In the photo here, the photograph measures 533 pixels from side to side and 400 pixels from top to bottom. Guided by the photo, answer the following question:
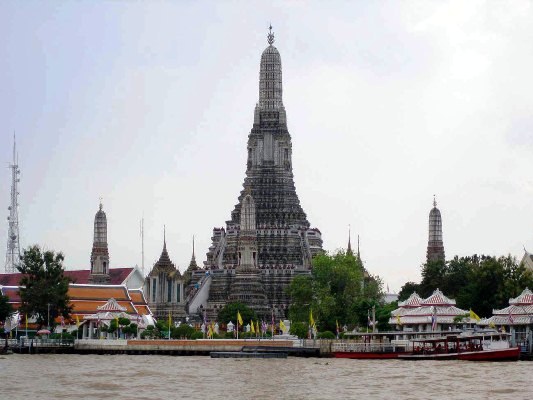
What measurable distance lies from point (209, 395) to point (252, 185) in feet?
291

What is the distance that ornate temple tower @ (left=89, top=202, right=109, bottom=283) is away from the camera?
6102 inches

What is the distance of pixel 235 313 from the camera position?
13650 cm

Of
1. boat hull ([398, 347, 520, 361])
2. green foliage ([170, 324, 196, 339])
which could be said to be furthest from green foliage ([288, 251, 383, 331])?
boat hull ([398, 347, 520, 361])

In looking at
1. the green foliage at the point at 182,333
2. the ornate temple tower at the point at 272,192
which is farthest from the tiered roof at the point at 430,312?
the ornate temple tower at the point at 272,192

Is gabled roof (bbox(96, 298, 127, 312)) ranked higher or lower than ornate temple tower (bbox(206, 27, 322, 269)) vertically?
lower

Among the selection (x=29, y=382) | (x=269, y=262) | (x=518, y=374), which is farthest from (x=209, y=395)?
(x=269, y=262)

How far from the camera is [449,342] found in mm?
95062

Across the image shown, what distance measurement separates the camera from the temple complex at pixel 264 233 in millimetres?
146375

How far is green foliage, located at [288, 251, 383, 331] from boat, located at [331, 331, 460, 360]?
57.1ft

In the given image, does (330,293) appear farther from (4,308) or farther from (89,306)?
(4,308)

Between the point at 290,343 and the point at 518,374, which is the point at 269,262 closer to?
the point at 290,343

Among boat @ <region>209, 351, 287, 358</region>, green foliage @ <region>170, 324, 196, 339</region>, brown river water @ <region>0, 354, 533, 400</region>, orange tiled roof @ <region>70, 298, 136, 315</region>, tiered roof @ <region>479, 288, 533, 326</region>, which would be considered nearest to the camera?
brown river water @ <region>0, 354, 533, 400</region>

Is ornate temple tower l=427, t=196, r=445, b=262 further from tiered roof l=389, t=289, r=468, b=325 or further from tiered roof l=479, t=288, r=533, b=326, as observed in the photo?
tiered roof l=479, t=288, r=533, b=326

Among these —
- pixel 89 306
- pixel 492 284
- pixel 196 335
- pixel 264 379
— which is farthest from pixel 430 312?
→ pixel 89 306
